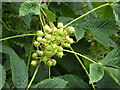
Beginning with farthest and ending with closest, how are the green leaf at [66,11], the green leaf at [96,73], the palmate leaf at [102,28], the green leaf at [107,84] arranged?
the green leaf at [66,11] < the palmate leaf at [102,28] < the green leaf at [107,84] < the green leaf at [96,73]

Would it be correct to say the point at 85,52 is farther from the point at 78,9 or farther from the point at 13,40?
the point at 13,40

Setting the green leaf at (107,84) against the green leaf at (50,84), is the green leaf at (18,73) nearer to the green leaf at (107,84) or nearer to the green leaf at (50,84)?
the green leaf at (50,84)

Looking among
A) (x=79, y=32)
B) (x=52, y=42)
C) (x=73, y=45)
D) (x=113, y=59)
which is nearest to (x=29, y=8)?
(x=52, y=42)

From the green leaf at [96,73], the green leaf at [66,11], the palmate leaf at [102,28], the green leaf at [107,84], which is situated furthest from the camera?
the green leaf at [66,11]

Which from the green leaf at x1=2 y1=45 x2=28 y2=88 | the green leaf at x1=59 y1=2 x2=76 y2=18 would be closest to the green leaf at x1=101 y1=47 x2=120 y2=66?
the green leaf at x1=2 y1=45 x2=28 y2=88

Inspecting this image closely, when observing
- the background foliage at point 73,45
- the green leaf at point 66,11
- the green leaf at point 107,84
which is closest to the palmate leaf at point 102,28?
the background foliage at point 73,45

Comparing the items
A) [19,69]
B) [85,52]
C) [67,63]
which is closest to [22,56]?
[67,63]

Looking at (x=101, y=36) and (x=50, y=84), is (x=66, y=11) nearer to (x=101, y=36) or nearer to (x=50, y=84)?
(x=101, y=36)

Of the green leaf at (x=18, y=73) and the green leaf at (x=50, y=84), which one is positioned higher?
the green leaf at (x=18, y=73)
